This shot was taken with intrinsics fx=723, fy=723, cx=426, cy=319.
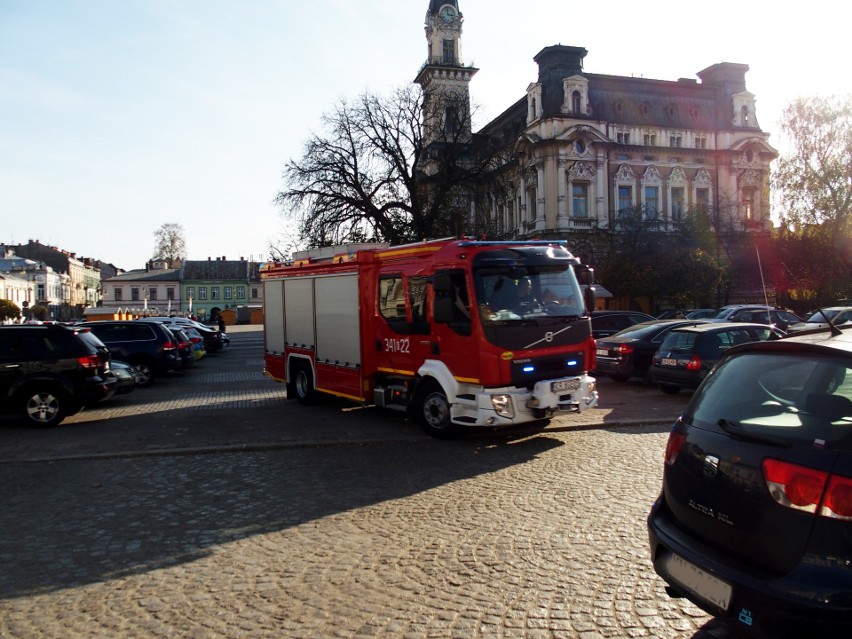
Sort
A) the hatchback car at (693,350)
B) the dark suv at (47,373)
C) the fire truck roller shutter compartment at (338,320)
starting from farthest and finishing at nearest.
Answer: the hatchback car at (693,350) < the fire truck roller shutter compartment at (338,320) < the dark suv at (47,373)

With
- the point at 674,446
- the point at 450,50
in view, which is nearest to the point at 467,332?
the point at 674,446

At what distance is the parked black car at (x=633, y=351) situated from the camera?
16.8 meters

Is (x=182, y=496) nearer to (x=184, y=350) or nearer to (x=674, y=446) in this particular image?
(x=674, y=446)

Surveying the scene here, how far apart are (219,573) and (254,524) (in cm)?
121

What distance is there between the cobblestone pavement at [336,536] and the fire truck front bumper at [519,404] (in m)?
0.43

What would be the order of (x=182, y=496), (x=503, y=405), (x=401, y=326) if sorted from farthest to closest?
(x=401, y=326) < (x=503, y=405) < (x=182, y=496)

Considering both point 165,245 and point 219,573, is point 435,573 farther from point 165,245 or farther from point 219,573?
point 165,245

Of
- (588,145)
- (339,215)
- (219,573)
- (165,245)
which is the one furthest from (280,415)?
(165,245)

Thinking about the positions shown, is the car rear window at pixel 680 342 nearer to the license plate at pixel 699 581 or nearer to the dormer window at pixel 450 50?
the license plate at pixel 699 581

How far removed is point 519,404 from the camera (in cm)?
978

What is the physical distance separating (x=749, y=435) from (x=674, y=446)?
591mm

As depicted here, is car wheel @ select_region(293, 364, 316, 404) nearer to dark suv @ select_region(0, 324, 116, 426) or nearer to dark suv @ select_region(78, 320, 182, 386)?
dark suv @ select_region(0, 324, 116, 426)

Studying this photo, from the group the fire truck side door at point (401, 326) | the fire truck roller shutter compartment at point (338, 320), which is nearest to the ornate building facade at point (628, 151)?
the fire truck roller shutter compartment at point (338, 320)

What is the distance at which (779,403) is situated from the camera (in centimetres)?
387
